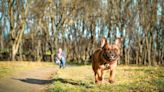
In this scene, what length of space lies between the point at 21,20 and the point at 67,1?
10.6m

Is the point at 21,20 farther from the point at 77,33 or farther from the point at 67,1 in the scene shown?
the point at 77,33

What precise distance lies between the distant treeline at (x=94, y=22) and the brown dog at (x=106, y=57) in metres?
39.1

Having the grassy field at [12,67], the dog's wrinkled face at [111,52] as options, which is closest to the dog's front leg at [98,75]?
the dog's wrinkled face at [111,52]

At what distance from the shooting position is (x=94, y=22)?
74.1 m

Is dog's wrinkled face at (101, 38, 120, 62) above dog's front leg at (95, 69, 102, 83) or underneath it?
above

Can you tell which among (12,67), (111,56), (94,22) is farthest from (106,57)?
(94,22)

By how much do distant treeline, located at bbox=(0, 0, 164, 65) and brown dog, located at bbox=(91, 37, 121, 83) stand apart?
128 ft

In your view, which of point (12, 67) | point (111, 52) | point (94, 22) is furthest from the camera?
point (94, 22)

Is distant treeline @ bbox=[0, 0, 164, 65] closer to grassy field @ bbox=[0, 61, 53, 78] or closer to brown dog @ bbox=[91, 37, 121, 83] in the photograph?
grassy field @ bbox=[0, 61, 53, 78]

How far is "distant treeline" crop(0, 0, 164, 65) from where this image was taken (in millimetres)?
56812

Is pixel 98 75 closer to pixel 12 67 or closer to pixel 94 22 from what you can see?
pixel 12 67

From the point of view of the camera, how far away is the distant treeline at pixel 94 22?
2237 inches

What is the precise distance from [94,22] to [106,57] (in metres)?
58.3

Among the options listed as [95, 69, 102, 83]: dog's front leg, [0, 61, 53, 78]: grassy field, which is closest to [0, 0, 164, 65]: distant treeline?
[0, 61, 53, 78]: grassy field
